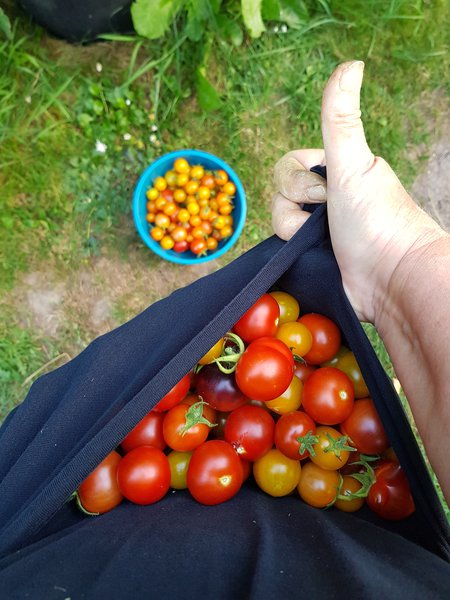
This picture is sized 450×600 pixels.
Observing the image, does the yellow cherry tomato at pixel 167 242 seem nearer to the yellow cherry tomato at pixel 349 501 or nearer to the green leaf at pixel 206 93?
the green leaf at pixel 206 93

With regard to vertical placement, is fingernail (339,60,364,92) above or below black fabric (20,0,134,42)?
above

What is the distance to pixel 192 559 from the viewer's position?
0.81 meters

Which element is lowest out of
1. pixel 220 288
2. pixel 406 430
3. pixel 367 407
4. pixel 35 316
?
pixel 35 316

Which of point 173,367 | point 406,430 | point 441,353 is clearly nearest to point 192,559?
point 173,367

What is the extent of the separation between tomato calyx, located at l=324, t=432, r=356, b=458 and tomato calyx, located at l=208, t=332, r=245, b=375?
0.25 meters

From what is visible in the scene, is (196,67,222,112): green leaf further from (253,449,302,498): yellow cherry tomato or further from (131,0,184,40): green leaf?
(253,449,302,498): yellow cherry tomato

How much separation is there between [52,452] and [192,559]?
1.13 ft

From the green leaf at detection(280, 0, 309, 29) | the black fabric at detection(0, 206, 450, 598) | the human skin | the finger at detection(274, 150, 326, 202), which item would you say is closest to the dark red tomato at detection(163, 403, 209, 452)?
the black fabric at detection(0, 206, 450, 598)

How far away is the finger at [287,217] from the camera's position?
3.96 feet

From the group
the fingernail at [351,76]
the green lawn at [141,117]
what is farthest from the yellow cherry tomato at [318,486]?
the green lawn at [141,117]

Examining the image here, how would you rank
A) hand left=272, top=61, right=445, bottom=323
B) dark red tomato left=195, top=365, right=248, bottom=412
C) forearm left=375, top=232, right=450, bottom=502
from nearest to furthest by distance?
forearm left=375, top=232, right=450, bottom=502, hand left=272, top=61, right=445, bottom=323, dark red tomato left=195, top=365, right=248, bottom=412

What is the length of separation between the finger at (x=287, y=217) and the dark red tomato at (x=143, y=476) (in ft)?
1.84

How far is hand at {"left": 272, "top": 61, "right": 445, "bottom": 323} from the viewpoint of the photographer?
1.02 m

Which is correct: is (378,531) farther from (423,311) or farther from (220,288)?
(220,288)
